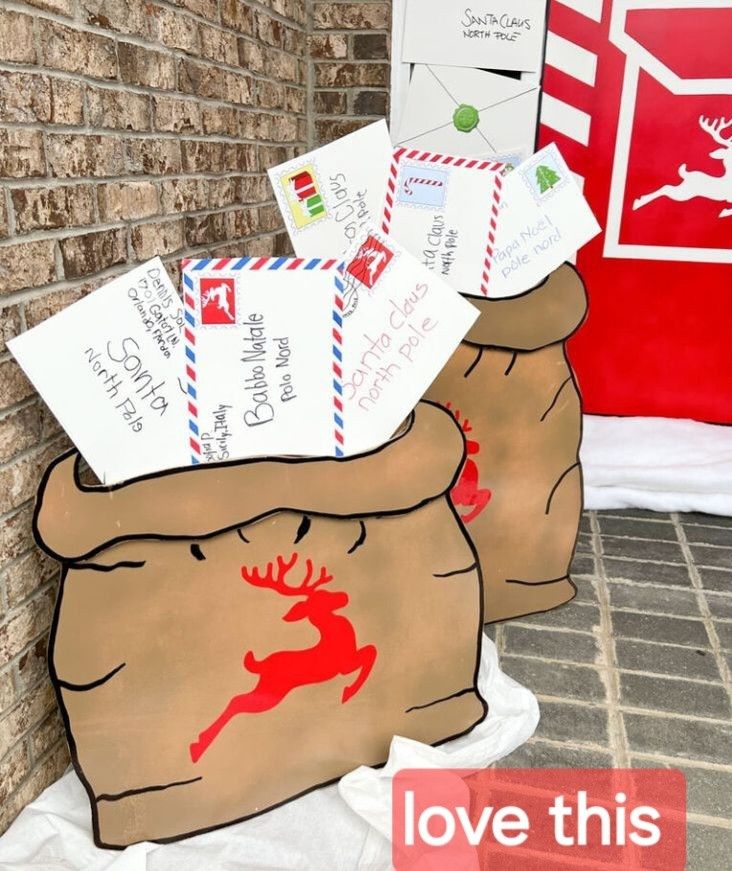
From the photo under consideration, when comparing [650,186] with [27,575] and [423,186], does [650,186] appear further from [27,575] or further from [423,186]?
[27,575]

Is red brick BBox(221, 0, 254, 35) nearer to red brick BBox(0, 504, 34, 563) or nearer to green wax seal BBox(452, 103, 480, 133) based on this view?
green wax seal BBox(452, 103, 480, 133)

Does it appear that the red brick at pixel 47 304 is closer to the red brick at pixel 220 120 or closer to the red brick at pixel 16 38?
the red brick at pixel 16 38

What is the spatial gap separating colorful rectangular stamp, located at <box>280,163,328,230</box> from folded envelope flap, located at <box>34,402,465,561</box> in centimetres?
55

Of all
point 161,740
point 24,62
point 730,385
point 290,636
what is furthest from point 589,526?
point 24,62

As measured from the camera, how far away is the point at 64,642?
1.09 metres

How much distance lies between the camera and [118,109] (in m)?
1.30

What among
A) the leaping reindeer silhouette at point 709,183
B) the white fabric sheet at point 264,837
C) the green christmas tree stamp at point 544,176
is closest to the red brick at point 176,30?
the green christmas tree stamp at point 544,176

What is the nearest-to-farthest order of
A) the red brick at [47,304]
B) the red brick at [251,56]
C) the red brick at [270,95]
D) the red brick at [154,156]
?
the red brick at [47,304], the red brick at [154,156], the red brick at [251,56], the red brick at [270,95]

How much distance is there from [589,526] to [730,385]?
2.37 ft

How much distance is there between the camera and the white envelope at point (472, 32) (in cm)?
218

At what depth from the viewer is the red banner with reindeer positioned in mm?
2252

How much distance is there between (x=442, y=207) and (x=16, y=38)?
82 cm

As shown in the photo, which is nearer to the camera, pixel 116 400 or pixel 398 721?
pixel 116 400

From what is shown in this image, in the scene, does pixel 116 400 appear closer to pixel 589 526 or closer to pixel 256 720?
pixel 256 720
